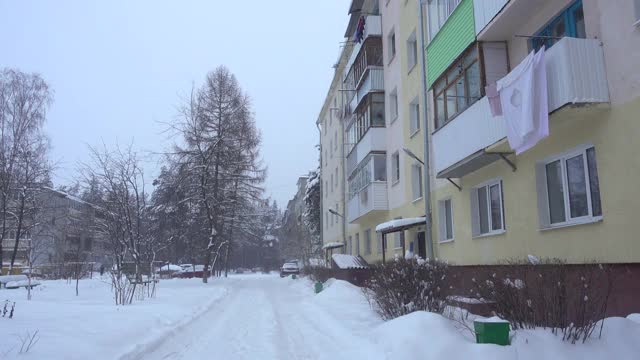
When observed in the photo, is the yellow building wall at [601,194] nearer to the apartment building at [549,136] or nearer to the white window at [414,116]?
the apartment building at [549,136]

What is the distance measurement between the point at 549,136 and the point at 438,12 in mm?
6332

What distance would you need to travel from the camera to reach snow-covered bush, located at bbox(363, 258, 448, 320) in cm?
891

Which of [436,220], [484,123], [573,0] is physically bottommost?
[436,220]

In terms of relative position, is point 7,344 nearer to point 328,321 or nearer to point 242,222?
point 328,321

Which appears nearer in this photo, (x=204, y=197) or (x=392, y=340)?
(x=392, y=340)

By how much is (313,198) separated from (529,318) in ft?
143

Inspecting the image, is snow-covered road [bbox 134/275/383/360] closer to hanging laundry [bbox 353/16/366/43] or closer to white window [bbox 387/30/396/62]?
white window [bbox 387/30/396/62]

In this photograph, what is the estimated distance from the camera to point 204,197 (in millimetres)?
30688

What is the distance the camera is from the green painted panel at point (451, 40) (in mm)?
11969

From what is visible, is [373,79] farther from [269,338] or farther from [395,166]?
[269,338]

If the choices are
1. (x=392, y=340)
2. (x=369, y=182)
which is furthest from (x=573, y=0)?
(x=369, y=182)

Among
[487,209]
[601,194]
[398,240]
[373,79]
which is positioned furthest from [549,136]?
[373,79]

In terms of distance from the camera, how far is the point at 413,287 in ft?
29.5

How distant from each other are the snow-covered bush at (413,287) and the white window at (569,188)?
7.75 ft
